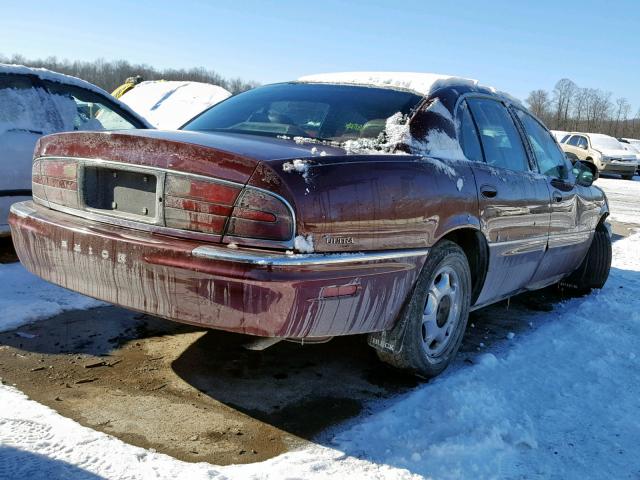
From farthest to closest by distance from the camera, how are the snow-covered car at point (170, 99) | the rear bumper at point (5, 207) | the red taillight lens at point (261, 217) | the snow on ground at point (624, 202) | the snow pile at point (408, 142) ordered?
1. the snow-covered car at point (170, 99)
2. the snow on ground at point (624, 202)
3. the rear bumper at point (5, 207)
4. the snow pile at point (408, 142)
5. the red taillight lens at point (261, 217)

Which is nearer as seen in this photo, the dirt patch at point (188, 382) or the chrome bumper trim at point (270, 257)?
the chrome bumper trim at point (270, 257)

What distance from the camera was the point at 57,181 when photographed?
2.77 m

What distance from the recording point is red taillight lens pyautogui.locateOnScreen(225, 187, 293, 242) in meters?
2.22

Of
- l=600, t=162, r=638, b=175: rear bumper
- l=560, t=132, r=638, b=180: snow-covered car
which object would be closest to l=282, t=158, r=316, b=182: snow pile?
l=560, t=132, r=638, b=180: snow-covered car

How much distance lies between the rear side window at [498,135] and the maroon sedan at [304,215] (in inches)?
0.7

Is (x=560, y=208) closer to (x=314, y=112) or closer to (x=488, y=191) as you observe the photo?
(x=488, y=191)

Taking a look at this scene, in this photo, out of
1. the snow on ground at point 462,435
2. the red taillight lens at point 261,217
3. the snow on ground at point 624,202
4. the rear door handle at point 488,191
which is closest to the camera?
the snow on ground at point 462,435

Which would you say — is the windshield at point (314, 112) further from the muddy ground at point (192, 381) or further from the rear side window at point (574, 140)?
the rear side window at point (574, 140)

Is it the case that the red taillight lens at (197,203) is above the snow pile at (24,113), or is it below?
below

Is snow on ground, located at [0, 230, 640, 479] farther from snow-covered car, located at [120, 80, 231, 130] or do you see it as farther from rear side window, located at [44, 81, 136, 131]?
snow-covered car, located at [120, 80, 231, 130]

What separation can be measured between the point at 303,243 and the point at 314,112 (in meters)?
1.18

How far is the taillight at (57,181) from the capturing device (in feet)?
8.79

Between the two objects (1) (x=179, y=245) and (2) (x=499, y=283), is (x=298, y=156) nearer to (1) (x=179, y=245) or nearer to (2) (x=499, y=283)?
(1) (x=179, y=245)

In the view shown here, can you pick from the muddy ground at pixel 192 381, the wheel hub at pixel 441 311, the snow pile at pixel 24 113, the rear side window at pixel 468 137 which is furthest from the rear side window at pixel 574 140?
the wheel hub at pixel 441 311
